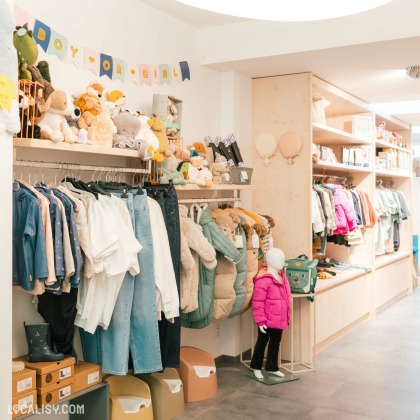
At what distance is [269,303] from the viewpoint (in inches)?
166

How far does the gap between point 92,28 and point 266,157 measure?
2044mm

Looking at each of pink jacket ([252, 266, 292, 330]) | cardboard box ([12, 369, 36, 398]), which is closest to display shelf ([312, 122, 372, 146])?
pink jacket ([252, 266, 292, 330])

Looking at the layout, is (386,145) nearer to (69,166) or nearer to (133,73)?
(133,73)

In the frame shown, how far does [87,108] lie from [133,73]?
796 mm

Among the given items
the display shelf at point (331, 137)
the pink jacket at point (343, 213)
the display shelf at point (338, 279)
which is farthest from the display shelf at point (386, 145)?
the display shelf at point (338, 279)

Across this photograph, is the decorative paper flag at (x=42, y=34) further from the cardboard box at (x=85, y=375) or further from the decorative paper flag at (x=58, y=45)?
the cardboard box at (x=85, y=375)

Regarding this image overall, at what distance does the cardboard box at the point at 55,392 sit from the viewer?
111 inches

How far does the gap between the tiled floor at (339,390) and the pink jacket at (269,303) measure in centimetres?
49

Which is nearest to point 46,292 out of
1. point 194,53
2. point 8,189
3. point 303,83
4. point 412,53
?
point 8,189

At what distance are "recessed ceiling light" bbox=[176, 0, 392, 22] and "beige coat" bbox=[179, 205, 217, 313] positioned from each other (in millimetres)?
1786

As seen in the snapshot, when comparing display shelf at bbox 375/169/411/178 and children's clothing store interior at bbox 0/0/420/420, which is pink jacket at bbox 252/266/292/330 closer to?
children's clothing store interior at bbox 0/0/420/420

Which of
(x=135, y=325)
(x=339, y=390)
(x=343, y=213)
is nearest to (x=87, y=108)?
(x=135, y=325)

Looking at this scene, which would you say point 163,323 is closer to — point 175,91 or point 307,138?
point 175,91

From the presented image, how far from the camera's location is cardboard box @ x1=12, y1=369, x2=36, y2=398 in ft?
8.82
